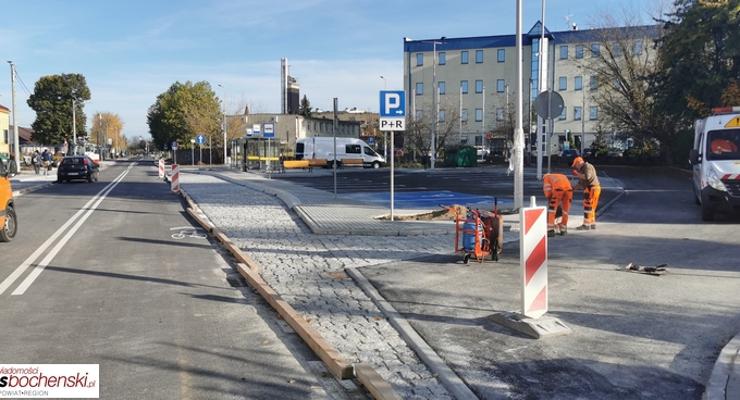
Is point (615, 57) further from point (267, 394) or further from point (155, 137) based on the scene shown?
point (155, 137)

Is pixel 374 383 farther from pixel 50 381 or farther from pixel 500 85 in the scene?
pixel 500 85

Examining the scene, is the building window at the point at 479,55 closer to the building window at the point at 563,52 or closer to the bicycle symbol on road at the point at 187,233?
the building window at the point at 563,52

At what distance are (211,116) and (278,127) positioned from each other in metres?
8.30

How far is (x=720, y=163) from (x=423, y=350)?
36.3 feet

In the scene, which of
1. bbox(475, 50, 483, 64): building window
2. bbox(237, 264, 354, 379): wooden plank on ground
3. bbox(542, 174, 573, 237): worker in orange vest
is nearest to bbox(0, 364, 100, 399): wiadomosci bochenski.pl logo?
bbox(237, 264, 354, 379): wooden plank on ground

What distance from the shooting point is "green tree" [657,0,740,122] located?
29125 millimetres

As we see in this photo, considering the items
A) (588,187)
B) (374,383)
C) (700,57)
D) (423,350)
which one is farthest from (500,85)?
(374,383)

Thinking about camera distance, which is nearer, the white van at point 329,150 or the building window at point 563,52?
the white van at point 329,150

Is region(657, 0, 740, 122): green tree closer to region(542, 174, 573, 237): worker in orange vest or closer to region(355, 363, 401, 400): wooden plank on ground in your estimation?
region(542, 174, 573, 237): worker in orange vest

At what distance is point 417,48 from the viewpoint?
252 feet

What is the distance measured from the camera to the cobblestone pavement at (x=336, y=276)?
16.7ft

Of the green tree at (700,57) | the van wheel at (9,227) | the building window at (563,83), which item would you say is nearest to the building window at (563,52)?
the building window at (563,83)

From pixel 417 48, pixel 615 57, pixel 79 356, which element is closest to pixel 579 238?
pixel 79 356

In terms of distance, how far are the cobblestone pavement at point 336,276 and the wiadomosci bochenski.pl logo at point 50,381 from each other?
1991 mm
